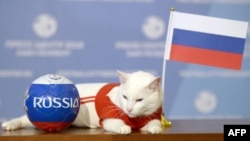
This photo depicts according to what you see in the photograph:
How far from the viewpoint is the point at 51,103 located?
1.16 m

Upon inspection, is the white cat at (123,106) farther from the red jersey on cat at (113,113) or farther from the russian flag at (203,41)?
the russian flag at (203,41)

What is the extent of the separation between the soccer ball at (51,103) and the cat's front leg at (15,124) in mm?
99

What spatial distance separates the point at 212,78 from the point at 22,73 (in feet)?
3.00

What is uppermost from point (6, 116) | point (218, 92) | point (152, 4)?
point (152, 4)

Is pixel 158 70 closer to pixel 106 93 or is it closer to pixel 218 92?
pixel 218 92

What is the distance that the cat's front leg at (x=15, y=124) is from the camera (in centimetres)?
127

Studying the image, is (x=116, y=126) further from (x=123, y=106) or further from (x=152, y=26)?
(x=152, y=26)

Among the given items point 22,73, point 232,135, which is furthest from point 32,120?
point 22,73

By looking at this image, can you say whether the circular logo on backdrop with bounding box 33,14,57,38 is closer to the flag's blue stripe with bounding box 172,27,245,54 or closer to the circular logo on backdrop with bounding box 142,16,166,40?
the circular logo on backdrop with bounding box 142,16,166,40

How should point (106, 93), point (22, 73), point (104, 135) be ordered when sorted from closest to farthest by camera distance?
point (104, 135), point (106, 93), point (22, 73)

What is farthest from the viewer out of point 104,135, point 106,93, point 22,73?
point 22,73

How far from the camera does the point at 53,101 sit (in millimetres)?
1158

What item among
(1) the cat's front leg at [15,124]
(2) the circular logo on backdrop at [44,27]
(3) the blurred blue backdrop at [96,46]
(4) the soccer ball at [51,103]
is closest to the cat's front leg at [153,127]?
(4) the soccer ball at [51,103]

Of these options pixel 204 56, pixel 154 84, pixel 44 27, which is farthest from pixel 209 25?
pixel 154 84
